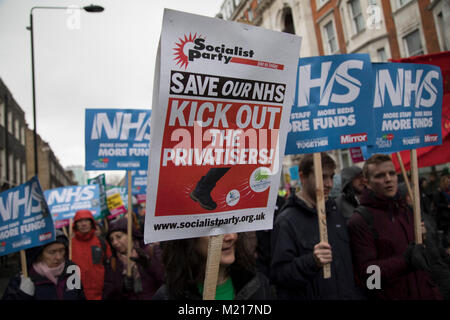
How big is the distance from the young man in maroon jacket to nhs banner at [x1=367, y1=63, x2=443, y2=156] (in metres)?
0.50

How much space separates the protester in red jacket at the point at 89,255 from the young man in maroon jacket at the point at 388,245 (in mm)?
1930

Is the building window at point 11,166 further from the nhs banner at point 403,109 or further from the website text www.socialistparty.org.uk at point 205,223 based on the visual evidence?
the website text www.socialistparty.org.uk at point 205,223

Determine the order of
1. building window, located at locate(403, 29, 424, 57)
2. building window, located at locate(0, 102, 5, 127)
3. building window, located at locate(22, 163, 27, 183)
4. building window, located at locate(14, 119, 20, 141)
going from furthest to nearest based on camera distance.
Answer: building window, located at locate(22, 163, 27, 183) < building window, located at locate(14, 119, 20, 141) < building window, located at locate(0, 102, 5, 127) < building window, located at locate(403, 29, 424, 57)

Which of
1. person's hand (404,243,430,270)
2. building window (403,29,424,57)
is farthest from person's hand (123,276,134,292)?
building window (403,29,424,57)

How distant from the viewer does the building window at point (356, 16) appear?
1318 cm

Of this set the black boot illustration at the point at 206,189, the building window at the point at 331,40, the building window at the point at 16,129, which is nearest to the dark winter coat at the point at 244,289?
the black boot illustration at the point at 206,189

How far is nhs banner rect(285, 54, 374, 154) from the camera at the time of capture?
8.23 ft

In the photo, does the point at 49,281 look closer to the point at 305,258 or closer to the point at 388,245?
the point at 305,258

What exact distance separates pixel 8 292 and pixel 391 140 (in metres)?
3.23

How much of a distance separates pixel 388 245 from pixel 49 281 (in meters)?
2.35

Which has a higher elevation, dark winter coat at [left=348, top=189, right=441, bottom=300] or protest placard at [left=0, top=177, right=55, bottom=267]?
protest placard at [left=0, top=177, right=55, bottom=267]

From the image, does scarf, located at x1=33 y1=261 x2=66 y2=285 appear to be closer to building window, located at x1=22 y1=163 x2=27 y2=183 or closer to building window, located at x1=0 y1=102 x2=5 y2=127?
building window, located at x1=0 y1=102 x2=5 y2=127

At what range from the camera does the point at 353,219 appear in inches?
102
